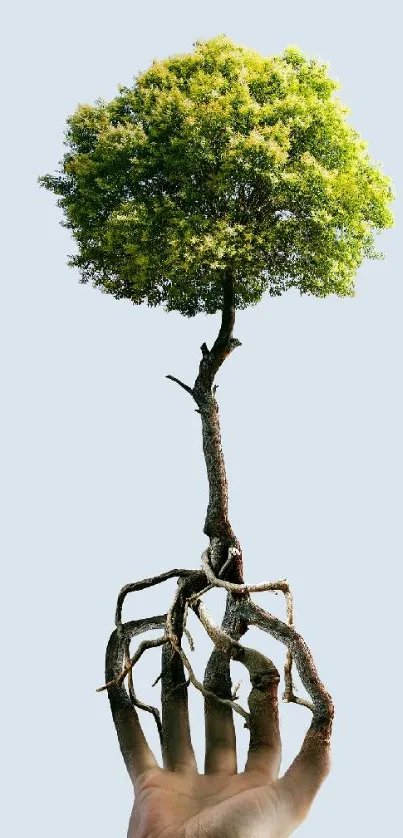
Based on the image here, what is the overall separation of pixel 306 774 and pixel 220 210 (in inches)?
133

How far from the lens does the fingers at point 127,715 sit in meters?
5.81

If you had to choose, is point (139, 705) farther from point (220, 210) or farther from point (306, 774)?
point (220, 210)

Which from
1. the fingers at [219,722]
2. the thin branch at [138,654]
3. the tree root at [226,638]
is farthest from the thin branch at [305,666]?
the thin branch at [138,654]

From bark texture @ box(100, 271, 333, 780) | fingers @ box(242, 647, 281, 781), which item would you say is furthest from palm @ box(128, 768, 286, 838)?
bark texture @ box(100, 271, 333, 780)

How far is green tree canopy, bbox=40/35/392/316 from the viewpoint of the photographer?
5.64m

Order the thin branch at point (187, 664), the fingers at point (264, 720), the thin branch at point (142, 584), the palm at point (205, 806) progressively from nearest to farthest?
the palm at point (205, 806)
the fingers at point (264, 720)
the thin branch at point (187, 664)
the thin branch at point (142, 584)

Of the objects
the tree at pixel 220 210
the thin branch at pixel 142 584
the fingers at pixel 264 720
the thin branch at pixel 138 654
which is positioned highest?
the tree at pixel 220 210

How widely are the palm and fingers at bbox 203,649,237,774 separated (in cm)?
10

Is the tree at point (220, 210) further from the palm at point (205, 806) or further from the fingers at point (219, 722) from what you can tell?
the palm at point (205, 806)

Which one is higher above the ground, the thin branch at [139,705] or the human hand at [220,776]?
the thin branch at [139,705]

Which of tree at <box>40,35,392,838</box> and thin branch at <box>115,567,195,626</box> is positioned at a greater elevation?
tree at <box>40,35,392,838</box>

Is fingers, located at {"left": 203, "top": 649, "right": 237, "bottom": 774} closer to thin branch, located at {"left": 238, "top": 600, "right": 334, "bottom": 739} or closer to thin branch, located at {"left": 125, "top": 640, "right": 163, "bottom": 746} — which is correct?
thin branch, located at {"left": 125, "top": 640, "right": 163, "bottom": 746}

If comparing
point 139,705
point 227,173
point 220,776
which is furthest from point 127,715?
point 227,173

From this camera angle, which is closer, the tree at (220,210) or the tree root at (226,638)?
the tree root at (226,638)
